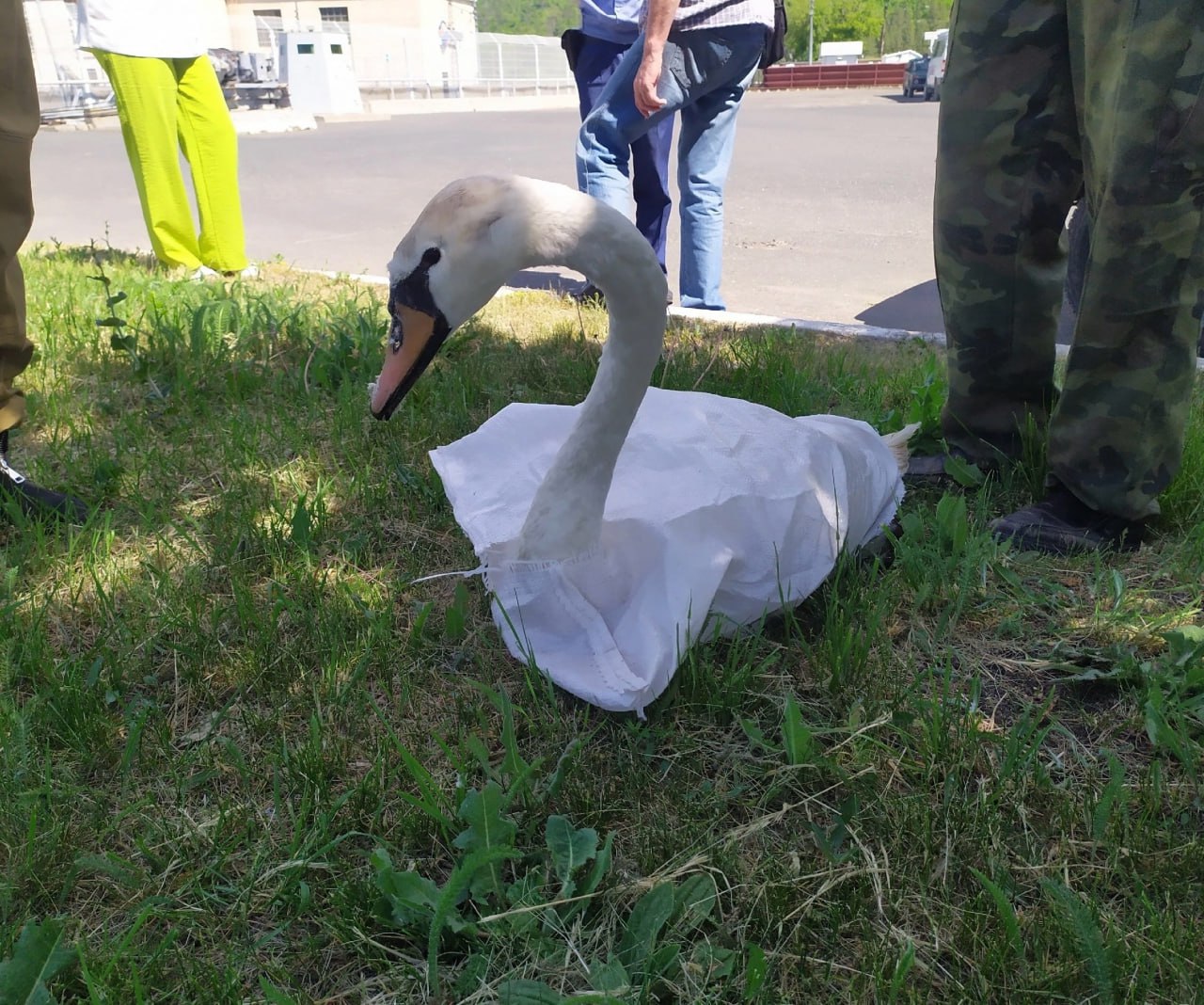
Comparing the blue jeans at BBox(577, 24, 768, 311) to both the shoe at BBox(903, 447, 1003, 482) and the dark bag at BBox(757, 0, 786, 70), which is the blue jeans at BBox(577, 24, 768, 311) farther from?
the shoe at BBox(903, 447, 1003, 482)

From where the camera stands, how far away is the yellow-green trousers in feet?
14.7

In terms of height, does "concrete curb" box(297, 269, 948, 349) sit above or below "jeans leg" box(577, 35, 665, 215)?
below

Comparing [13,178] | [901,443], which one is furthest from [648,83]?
[13,178]

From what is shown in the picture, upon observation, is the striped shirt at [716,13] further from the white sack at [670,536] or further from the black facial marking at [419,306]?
the black facial marking at [419,306]

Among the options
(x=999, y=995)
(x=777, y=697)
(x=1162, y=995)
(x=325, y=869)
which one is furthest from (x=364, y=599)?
(x=1162, y=995)

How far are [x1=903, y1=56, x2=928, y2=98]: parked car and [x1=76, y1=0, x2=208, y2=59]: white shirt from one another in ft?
81.2

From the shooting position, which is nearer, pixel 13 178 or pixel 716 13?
pixel 13 178

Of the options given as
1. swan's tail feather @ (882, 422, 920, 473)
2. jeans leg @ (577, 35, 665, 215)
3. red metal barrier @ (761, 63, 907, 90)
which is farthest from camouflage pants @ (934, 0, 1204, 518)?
red metal barrier @ (761, 63, 907, 90)

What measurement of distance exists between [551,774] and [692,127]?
11.7 feet

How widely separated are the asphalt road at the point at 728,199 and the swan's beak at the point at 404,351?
1.52 m

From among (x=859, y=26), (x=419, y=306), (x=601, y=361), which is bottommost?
(x=601, y=361)

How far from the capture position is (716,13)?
12.8 ft

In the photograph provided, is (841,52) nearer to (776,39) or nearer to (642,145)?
(642,145)

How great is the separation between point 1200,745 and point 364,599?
157 cm
